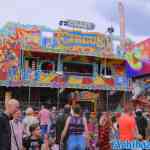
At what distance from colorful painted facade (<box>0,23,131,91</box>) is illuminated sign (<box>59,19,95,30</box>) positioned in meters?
1.07

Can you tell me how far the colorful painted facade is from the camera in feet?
93.3

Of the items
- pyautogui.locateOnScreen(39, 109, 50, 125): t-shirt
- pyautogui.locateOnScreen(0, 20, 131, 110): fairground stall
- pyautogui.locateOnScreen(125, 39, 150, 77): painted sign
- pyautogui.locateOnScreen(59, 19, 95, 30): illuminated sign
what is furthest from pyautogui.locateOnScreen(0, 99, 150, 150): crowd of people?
pyautogui.locateOnScreen(59, 19, 95, 30): illuminated sign

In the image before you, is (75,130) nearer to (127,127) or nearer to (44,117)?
(127,127)

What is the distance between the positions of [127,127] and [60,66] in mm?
20283

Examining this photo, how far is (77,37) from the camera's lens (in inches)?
1233

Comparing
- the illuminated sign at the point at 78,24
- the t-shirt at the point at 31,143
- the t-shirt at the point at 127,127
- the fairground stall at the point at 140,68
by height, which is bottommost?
the t-shirt at the point at 31,143

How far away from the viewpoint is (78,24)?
32.8m

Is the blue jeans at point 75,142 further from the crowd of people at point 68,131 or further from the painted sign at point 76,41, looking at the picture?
the painted sign at point 76,41

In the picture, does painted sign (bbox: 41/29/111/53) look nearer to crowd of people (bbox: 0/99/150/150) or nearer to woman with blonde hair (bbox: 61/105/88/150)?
crowd of people (bbox: 0/99/150/150)

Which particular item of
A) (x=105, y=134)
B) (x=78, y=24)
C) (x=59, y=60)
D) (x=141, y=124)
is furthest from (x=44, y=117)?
(x=78, y=24)

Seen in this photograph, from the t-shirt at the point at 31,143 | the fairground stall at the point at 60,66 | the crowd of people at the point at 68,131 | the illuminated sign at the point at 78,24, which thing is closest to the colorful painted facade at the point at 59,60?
the fairground stall at the point at 60,66

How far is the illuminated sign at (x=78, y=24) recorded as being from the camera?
32062 millimetres

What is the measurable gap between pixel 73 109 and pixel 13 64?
19.4 metres

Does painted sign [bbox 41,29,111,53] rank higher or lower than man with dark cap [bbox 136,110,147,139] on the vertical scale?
higher
